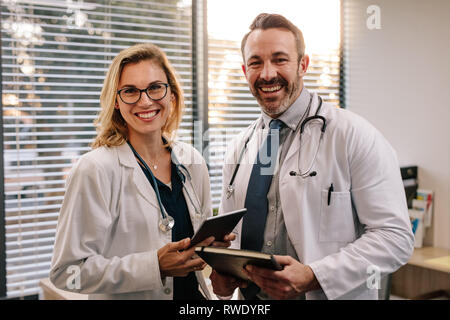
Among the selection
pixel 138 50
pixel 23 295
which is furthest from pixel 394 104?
pixel 23 295

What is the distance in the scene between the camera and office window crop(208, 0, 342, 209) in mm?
2508

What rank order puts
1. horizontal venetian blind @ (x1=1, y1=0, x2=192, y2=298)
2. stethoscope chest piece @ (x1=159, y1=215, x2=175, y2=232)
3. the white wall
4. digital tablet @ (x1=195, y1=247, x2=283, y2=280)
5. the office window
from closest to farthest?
digital tablet @ (x1=195, y1=247, x2=283, y2=280) → stethoscope chest piece @ (x1=159, y1=215, x2=175, y2=232) → horizontal venetian blind @ (x1=1, y1=0, x2=192, y2=298) → the white wall → the office window

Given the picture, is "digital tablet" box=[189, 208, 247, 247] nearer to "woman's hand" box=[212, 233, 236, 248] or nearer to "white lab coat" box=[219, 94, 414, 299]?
"woman's hand" box=[212, 233, 236, 248]

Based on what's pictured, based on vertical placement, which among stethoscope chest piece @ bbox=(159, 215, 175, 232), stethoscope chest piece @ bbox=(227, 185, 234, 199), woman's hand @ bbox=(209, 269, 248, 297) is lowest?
woman's hand @ bbox=(209, 269, 248, 297)

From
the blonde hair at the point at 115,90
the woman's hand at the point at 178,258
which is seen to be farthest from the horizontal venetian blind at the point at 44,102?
the woman's hand at the point at 178,258

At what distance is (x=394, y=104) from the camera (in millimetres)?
2617

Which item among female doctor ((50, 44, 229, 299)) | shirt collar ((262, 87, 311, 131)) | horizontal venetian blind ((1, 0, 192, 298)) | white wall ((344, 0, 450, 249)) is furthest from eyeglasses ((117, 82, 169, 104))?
white wall ((344, 0, 450, 249))

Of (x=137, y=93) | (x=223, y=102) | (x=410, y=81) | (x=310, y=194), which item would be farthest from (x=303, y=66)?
(x=410, y=81)

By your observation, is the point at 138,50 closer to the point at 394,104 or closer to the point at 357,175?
the point at 357,175

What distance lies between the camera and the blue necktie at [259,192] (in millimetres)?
1302

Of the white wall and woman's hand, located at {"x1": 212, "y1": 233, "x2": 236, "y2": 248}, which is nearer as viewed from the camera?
woman's hand, located at {"x1": 212, "y1": 233, "x2": 236, "y2": 248}

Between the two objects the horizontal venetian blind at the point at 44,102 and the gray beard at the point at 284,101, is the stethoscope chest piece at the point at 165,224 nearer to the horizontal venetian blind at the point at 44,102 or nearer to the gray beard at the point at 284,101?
the gray beard at the point at 284,101

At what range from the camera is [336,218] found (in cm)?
124
